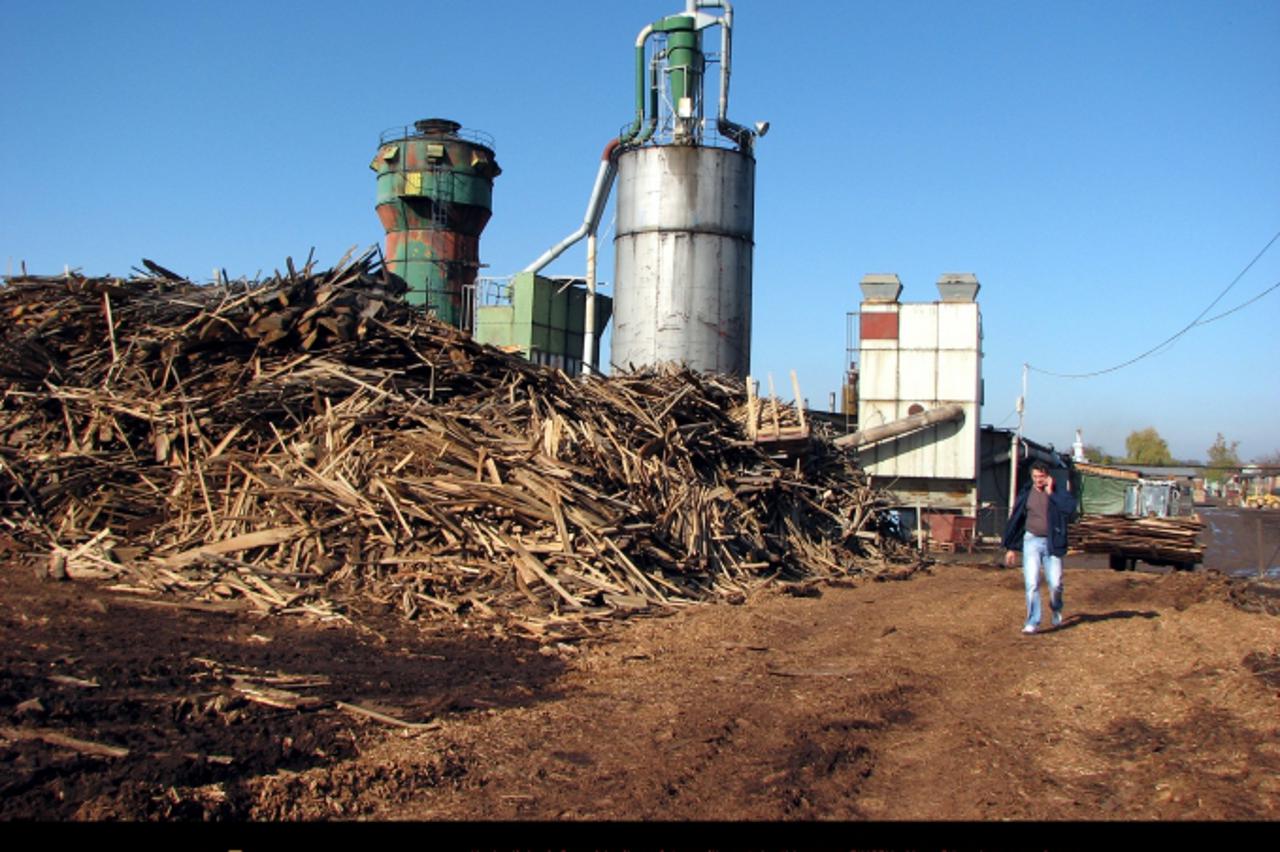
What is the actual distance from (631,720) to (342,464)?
6494 mm

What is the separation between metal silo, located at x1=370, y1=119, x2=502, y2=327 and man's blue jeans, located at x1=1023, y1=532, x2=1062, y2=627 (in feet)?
112

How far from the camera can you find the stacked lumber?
19.0 metres

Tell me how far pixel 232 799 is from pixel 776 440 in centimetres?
1381

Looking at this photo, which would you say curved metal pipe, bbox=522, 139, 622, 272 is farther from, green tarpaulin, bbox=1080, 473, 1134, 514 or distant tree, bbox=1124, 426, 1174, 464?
distant tree, bbox=1124, 426, 1174, 464

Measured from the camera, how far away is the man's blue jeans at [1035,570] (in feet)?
35.1

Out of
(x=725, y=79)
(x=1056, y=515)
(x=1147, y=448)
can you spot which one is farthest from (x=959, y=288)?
(x=1147, y=448)

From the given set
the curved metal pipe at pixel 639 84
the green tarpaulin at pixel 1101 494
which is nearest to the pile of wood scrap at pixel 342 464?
the curved metal pipe at pixel 639 84

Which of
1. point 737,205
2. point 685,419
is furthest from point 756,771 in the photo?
point 737,205

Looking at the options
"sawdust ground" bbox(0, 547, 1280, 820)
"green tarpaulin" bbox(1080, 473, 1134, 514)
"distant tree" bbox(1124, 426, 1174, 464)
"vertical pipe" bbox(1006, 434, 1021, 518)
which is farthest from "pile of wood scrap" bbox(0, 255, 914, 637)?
"distant tree" bbox(1124, 426, 1174, 464)

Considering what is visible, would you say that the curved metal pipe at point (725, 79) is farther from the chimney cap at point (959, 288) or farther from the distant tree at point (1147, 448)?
the distant tree at point (1147, 448)

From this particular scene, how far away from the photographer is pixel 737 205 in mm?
32969

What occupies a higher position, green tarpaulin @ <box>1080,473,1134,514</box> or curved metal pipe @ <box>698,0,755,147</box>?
curved metal pipe @ <box>698,0,755,147</box>

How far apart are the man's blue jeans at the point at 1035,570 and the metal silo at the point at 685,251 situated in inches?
846
